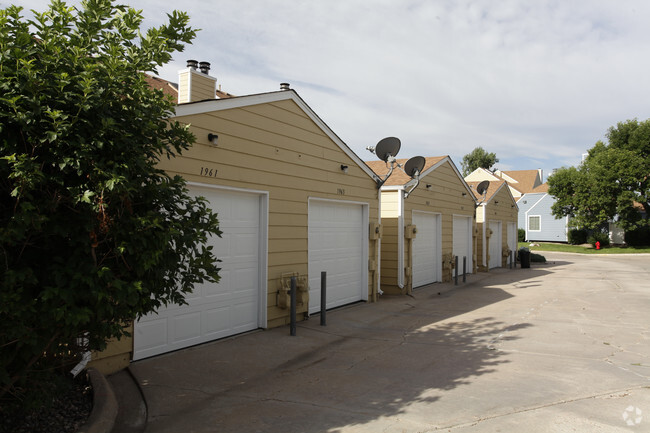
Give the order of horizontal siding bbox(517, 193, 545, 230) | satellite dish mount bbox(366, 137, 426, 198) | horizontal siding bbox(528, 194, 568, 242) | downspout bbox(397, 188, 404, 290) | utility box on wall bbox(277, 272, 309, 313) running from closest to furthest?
utility box on wall bbox(277, 272, 309, 313) < satellite dish mount bbox(366, 137, 426, 198) < downspout bbox(397, 188, 404, 290) < horizontal siding bbox(528, 194, 568, 242) < horizontal siding bbox(517, 193, 545, 230)

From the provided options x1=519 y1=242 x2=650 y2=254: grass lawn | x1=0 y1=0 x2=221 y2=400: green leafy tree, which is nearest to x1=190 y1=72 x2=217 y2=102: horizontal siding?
x1=0 y1=0 x2=221 y2=400: green leafy tree

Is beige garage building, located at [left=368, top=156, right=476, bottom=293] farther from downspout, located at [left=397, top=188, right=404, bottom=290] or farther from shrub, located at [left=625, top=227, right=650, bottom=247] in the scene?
shrub, located at [left=625, top=227, right=650, bottom=247]

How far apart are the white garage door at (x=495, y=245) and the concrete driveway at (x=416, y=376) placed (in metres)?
11.7

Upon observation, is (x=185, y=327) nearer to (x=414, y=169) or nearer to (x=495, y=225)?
(x=414, y=169)

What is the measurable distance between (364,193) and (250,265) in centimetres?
397

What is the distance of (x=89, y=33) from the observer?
133 inches

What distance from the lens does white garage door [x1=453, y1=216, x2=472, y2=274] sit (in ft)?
53.6

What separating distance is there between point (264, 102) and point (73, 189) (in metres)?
4.96

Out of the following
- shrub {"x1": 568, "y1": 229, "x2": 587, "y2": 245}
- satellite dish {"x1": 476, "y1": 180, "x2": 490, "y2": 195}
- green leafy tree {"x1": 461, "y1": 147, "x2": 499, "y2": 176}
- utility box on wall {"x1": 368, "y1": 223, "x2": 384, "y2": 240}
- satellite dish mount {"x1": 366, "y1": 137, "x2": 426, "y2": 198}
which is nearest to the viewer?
utility box on wall {"x1": 368, "y1": 223, "x2": 384, "y2": 240}

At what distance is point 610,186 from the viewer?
3459 centimetres

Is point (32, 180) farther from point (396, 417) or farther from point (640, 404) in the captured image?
point (640, 404)

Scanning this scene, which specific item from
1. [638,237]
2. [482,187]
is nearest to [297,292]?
[482,187]

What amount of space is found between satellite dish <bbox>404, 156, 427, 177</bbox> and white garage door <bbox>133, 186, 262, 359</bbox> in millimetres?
6074

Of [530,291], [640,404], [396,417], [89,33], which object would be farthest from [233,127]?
[530,291]
